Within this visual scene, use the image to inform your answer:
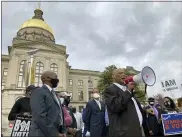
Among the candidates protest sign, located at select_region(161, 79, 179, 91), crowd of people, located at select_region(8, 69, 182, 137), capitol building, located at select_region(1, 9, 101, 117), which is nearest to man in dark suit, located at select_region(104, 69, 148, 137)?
crowd of people, located at select_region(8, 69, 182, 137)

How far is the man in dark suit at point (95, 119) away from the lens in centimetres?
506

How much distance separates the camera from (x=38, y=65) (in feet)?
142

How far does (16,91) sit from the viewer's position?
3850 cm

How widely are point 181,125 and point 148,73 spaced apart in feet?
5.69

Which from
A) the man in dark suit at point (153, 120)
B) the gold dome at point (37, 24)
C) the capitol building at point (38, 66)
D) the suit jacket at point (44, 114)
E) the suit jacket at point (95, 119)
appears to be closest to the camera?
the suit jacket at point (44, 114)

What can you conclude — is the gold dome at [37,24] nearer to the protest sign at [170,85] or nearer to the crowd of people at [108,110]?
the protest sign at [170,85]

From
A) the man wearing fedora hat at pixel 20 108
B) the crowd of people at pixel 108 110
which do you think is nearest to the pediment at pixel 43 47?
the man wearing fedora hat at pixel 20 108

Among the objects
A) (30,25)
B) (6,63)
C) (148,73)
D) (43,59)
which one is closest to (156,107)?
(148,73)

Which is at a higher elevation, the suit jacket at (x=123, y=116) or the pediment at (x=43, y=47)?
the pediment at (x=43, y=47)

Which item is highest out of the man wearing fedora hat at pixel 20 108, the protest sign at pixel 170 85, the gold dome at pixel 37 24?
the gold dome at pixel 37 24

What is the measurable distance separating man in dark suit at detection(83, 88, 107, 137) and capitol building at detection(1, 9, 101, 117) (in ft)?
113

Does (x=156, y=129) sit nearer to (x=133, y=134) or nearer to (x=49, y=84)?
(x=133, y=134)

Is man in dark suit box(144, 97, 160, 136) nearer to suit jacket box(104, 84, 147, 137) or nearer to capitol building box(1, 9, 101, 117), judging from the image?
suit jacket box(104, 84, 147, 137)

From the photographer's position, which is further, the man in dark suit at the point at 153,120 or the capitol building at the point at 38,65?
the capitol building at the point at 38,65
